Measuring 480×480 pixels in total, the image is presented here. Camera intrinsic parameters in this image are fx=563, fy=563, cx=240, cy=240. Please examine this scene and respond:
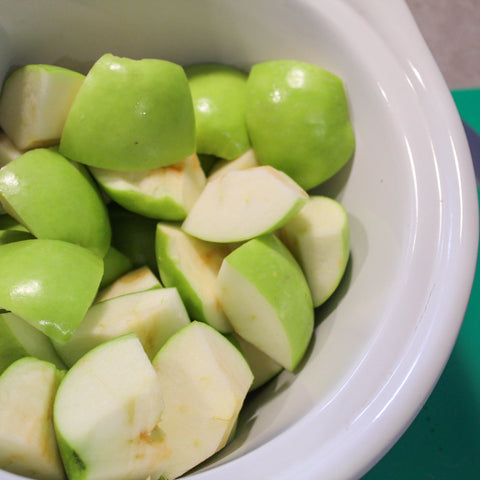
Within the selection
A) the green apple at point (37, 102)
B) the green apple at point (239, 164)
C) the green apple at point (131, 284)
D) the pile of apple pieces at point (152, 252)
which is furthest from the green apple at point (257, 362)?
the green apple at point (37, 102)

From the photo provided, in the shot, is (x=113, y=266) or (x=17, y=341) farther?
(x=113, y=266)

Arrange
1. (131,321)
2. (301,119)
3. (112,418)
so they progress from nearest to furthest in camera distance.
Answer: (112,418) → (131,321) → (301,119)

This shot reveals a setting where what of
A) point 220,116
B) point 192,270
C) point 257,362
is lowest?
point 257,362

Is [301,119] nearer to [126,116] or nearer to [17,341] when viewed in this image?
[126,116]

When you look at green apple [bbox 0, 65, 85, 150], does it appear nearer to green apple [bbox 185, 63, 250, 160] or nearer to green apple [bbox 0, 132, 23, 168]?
green apple [bbox 0, 132, 23, 168]

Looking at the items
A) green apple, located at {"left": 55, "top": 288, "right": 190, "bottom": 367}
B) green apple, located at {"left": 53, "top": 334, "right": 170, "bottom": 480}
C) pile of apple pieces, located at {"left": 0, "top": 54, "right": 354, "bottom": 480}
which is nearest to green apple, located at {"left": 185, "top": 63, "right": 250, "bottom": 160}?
pile of apple pieces, located at {"left": 0, "top": 54, "right": 354, "bottom": 480}

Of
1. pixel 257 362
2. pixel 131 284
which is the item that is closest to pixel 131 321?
pixel 131 284
